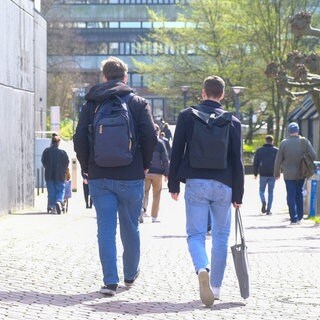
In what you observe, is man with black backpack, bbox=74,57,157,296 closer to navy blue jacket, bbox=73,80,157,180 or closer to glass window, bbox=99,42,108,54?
navy blue jacket, bbox=73,80,157,180

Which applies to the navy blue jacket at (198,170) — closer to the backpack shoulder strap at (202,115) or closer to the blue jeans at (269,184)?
the backpack shoulder strap at (202,115)

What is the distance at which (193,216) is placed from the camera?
9.09 metres

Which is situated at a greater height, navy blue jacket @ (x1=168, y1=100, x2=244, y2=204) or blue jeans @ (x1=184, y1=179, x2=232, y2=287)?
navy blue jacket @ (x1=168, y1=100, x2=244, y2=204)

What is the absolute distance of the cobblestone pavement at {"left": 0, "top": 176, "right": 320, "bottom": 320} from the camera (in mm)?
8383

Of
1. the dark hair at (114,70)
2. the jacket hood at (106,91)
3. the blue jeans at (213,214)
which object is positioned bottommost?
the blue jeans at (213,214)

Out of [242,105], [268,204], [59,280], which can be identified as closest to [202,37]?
[242,105]

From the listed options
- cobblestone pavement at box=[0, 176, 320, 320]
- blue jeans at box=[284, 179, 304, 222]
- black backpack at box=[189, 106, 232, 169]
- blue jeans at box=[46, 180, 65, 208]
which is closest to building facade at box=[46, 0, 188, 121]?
blue jeans at box=[46, 180, 65, 208]

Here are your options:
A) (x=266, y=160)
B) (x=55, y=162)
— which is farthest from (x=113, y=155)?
(x=55, y=162)

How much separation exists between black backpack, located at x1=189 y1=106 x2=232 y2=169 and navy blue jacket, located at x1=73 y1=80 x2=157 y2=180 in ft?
1.50

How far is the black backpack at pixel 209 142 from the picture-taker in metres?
9.00

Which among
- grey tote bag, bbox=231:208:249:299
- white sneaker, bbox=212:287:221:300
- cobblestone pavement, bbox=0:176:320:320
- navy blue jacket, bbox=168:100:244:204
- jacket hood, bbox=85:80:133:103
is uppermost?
jacket hood, bbox=85:80:133:103

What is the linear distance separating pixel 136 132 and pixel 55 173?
15.6 meters

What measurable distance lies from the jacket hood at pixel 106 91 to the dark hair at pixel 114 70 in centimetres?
11

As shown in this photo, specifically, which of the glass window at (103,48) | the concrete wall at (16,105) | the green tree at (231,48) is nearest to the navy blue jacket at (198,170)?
the concrete wall at (16,105)
